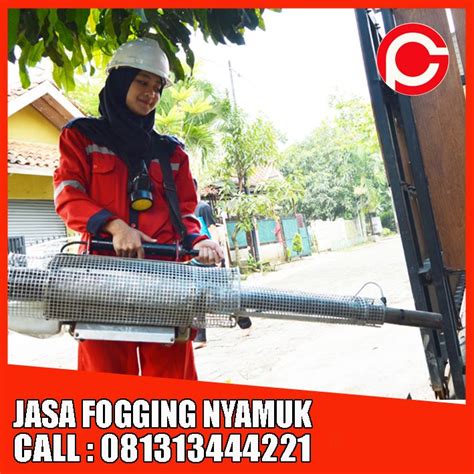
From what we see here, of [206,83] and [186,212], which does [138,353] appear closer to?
[186,212]

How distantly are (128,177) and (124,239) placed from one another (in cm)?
33

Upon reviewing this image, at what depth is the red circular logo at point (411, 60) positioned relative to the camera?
7.63 feet

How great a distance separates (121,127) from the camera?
71.6 inches

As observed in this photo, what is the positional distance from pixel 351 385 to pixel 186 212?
205 cm

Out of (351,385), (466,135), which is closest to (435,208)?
(466,135)

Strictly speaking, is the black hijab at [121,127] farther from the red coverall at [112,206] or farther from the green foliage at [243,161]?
the green foliage at [243,161]

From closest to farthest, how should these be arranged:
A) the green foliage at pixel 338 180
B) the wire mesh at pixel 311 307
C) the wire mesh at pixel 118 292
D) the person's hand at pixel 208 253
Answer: the wire mesh at pixel 118 292, the wire mesh at pixel 311 307, the person's hand at pixel 208 253, the green foliage at pixel 338 180

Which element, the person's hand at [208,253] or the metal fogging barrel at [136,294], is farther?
the person's hand at [208,253]

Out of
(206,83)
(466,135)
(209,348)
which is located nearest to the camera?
(466,135)

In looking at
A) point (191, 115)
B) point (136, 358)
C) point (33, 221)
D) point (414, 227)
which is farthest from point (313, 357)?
point (191, 115)

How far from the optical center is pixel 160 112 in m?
9.57

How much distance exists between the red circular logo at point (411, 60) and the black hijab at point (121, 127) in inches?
46.7

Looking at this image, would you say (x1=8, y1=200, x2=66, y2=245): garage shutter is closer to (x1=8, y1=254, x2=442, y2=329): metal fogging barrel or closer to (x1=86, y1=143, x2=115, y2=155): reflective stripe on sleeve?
(x1=86, y1=143, x2=115, y2=155): reflective stripe on sleeve

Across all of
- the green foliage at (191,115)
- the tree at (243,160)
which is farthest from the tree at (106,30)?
the tree at (243,160)
